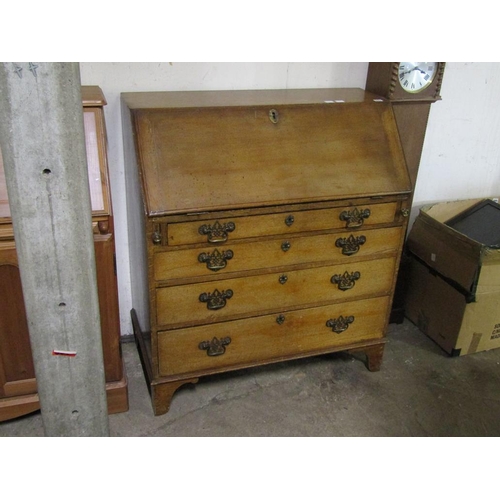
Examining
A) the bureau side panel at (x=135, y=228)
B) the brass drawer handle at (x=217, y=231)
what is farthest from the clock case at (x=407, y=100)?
the bureau side panel at (x=135, y=228)

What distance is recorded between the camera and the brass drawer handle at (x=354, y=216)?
6.83ft

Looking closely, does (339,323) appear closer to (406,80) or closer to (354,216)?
(354,216)

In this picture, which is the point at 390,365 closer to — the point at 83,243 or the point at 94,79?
the point at 94,79

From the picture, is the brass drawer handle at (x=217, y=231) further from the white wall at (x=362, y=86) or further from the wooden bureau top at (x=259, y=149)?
the white wall at (x=362, y=86)

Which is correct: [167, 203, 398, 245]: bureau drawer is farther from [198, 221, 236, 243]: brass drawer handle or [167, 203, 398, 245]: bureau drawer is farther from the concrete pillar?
the concrete pillar

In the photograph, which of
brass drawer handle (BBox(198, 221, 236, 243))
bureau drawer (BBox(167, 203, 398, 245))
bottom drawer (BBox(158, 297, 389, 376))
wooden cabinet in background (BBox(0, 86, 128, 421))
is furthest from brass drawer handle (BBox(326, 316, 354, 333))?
wooden cabinet in background (BBox(0, 86, 128, 421))

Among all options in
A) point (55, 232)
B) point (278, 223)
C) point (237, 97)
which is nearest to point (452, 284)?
point (278, 223)

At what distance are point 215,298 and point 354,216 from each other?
630 millimetres

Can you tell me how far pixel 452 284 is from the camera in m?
2.60

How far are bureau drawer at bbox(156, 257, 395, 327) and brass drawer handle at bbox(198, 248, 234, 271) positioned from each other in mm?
83

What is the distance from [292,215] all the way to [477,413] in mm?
1245

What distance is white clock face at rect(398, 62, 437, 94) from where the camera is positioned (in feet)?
7.62

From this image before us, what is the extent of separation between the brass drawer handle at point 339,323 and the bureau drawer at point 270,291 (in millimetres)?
103

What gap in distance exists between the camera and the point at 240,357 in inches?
88.7
